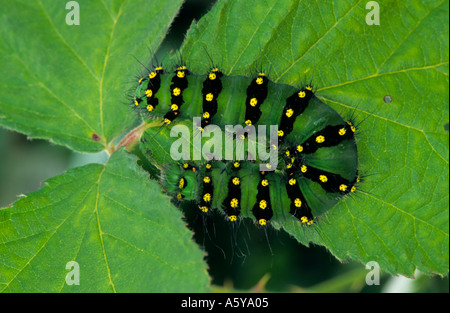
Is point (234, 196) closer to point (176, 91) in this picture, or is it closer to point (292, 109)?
point (292, 109)

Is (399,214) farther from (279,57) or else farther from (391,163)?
(279,57)

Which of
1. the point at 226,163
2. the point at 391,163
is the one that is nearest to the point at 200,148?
the point at 226,163

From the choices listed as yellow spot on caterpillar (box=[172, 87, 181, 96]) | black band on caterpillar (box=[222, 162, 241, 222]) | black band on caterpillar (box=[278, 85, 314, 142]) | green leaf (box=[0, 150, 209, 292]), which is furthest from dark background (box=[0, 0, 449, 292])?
black band on caterpillar (box=[278, 85, 314, 142])

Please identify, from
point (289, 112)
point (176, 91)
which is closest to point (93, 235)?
point (176, 91)

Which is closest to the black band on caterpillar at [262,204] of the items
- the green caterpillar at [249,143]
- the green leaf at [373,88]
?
the green caterpillar at [249,143]

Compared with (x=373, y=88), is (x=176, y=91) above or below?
above

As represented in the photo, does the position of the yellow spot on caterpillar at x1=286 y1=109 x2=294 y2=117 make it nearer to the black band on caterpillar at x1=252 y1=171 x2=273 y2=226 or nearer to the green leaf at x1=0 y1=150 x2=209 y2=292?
the black band on caterpillar at x1=252 y1=171 x2=273 y2=226
